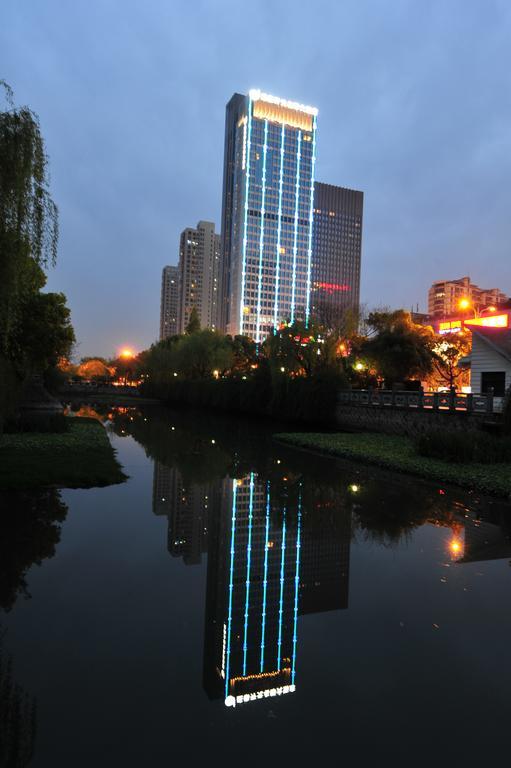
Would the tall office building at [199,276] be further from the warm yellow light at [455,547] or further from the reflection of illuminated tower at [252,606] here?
the warm yellow light at [455,547]

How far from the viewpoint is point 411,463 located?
13945 mm

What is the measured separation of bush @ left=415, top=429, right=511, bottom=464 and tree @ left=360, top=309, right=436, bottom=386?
18.8 metres

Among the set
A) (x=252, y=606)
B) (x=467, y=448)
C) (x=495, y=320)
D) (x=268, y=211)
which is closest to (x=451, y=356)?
(x=495, y=320)

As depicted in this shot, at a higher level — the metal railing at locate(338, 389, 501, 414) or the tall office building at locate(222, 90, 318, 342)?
the tall office building at locate(222, 90, 318, 342)

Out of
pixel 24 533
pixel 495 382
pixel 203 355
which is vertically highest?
pixel 203 355

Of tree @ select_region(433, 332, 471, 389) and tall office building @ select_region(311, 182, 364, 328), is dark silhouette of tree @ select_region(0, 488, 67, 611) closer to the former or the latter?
tree @ select_region(433, 332, 471, 389)

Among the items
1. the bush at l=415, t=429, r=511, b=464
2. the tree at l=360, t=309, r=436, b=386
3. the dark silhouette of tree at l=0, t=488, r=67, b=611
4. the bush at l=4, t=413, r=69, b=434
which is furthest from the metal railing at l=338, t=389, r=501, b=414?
the dark silhouette of tree at l=0, t=488, r=67, b=611

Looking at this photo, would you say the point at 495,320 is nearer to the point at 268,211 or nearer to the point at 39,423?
the point at 39,423

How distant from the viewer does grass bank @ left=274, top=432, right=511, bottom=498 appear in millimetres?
11461

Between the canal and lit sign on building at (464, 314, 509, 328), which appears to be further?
lit sign on building at (464, 314, 509, 328)

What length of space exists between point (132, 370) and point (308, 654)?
394 ft

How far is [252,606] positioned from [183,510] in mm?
4175

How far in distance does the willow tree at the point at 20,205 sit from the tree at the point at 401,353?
90.4 ft

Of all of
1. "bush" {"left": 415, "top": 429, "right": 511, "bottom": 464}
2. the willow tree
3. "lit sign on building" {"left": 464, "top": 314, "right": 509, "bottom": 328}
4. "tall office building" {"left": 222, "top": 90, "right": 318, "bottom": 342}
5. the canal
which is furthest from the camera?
"tall office building" {"left": 222, "top": 90, "right": 318, "bottom": 342}
